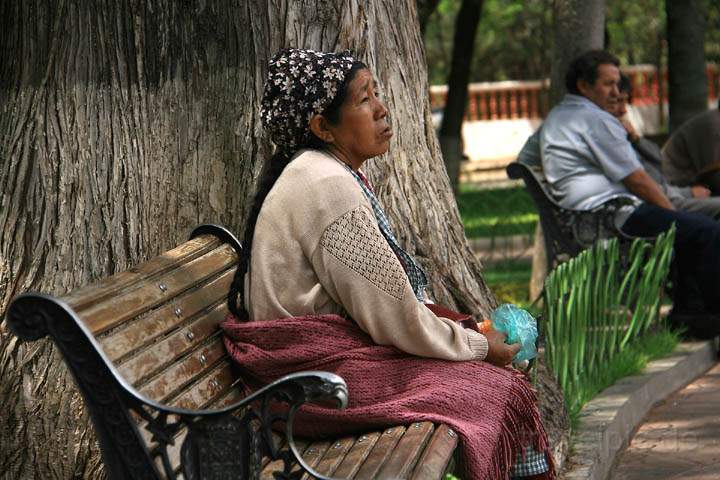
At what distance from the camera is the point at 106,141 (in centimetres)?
438

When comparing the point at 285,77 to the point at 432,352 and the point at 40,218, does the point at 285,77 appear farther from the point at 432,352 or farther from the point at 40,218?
the point at 40,218

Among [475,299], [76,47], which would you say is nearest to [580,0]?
[475,299]

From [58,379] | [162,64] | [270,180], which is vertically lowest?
[58,379]

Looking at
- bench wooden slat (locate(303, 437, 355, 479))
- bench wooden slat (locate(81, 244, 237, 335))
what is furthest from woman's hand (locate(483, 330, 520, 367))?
bench wooden slat (locate(81, 244, 237, 335))

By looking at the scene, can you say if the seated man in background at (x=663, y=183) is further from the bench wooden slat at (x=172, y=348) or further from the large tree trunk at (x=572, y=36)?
the bench wooden slat at (x=172, y=348)

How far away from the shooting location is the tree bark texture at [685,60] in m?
12.1

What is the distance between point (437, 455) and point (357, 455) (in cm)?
23

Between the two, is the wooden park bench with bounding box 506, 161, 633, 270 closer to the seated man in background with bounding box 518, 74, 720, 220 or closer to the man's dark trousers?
the man's dark trousers

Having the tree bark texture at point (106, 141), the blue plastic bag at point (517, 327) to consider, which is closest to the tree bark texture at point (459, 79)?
the tree bark texture at point (106, 141)

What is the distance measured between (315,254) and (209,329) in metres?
0.37

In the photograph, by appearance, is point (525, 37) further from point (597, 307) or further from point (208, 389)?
point (208, 389)

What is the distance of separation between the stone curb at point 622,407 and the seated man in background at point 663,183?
91cm

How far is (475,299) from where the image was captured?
481 centimetres

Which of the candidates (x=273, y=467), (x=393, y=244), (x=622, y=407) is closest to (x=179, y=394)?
(x=273, y=467)
